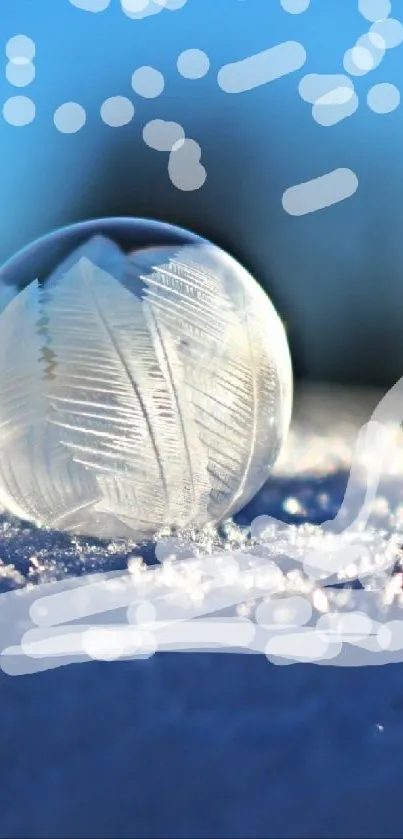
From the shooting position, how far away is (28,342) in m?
2.28

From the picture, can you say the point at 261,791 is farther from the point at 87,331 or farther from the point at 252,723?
the point at 87,331

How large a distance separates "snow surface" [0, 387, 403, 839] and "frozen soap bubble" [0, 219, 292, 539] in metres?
0.62

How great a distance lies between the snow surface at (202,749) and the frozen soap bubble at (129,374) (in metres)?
0.62

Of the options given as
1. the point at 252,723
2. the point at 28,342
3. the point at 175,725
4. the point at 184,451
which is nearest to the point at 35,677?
the point at 175,725

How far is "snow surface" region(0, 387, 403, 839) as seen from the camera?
1451mm

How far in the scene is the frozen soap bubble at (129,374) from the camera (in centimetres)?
224

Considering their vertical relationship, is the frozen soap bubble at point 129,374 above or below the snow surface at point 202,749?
above

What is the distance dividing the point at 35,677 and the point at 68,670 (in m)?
0.09
